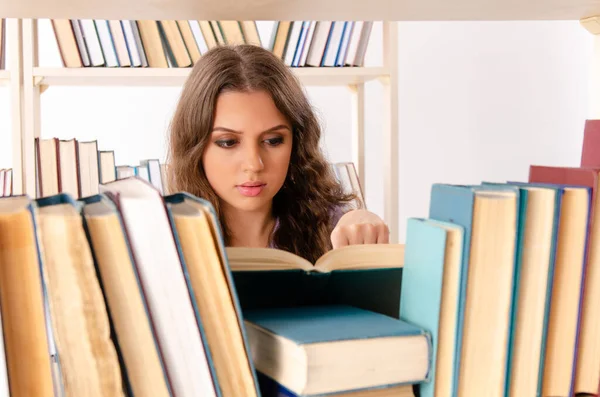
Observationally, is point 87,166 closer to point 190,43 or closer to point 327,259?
point 190,43

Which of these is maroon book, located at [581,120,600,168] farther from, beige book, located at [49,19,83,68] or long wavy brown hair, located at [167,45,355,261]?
beige book, located at [49,19,83,68]

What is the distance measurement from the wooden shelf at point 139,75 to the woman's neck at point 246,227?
2.16 ft

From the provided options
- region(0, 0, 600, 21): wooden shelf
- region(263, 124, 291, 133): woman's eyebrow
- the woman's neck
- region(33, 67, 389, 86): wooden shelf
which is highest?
region(33, 67, 389, 86): wooden shelf

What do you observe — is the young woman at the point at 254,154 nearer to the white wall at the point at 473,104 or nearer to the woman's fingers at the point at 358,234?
the woman's fingers at the point at 358,234

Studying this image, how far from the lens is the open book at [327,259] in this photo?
53 centimetres

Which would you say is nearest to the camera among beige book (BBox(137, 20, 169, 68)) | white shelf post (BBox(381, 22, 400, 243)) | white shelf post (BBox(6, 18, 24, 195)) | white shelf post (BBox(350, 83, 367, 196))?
white shelf post (BBox(6, 18, 24, 195))

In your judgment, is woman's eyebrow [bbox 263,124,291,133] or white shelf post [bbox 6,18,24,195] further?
white shelf post [bbox 6,18,24,195]

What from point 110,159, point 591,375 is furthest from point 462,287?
point 110,159

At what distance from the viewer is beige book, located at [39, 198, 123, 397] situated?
16.5 inches

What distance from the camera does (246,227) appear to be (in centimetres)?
144

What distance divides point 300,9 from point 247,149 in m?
0.51

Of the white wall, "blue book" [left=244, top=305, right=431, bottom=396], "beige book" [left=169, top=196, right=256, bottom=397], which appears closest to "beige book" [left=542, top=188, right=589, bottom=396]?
"blue book" [left=244, top=305, right=431, bottom=396]

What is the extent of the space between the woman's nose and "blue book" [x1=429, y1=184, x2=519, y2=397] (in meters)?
0.77

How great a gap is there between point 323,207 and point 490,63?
6.99 feet
